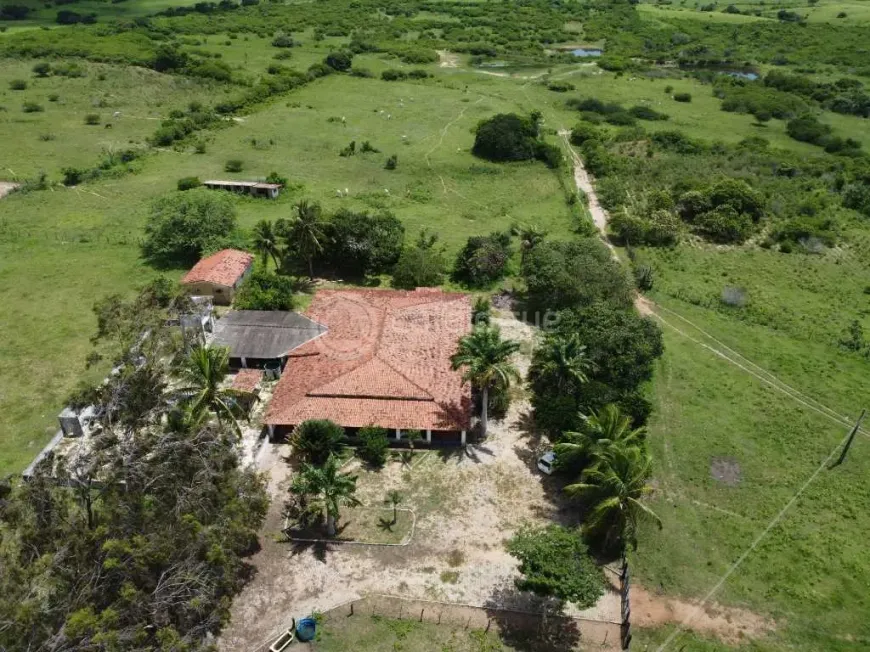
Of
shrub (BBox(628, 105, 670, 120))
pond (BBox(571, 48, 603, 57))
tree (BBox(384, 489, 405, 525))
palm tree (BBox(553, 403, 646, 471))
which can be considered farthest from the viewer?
pond (BBox(571, 48, 603, 57))

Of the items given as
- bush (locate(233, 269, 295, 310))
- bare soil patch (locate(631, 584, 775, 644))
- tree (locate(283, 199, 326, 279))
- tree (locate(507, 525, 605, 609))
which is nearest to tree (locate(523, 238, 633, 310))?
tree (locate(283, 199, 326, 279))

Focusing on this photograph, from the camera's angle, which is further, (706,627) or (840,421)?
(840,421)

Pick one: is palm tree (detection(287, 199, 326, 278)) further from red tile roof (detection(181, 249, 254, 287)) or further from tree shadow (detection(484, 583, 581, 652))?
tree shadow (detection(484, 583, 581, 652))

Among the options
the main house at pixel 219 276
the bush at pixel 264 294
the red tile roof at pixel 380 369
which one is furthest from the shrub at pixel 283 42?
the red tile roof at pixel 380 369

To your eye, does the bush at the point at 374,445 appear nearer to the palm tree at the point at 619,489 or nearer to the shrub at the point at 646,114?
the palm tree at the point at 619,489

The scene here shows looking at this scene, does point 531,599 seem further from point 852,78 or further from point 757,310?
point 852,78

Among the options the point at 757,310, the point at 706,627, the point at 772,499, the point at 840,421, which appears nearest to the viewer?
the point at 706,627

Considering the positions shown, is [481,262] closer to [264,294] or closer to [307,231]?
[307,231]

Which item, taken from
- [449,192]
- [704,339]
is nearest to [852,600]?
[704,339]

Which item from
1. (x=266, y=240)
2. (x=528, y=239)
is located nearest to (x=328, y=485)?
(x=266, y=240)
